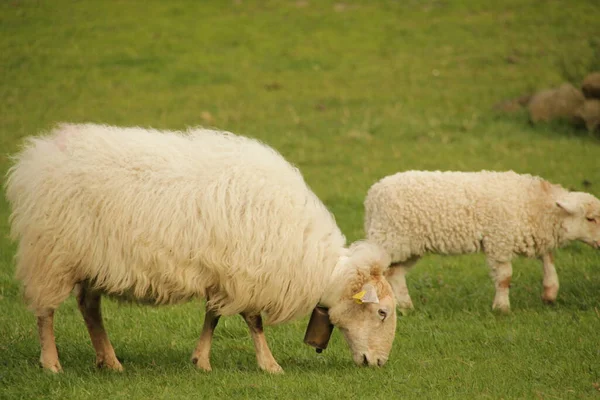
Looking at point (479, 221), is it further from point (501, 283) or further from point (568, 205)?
point (568, 205)

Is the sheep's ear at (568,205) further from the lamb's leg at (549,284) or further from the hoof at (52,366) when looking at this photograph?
the hoof at (52,366)

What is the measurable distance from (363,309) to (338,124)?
1088cm

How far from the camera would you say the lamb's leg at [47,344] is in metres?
6.51

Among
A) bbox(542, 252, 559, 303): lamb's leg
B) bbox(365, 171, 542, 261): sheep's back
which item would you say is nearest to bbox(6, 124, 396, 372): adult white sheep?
bbox(365, 171, 542, 261): sheep's back

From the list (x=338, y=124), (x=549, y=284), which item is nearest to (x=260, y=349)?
(x=549, y=284)

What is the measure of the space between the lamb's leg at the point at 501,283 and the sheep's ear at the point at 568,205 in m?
0.77

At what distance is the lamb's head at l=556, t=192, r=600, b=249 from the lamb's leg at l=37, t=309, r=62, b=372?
4.91 meters

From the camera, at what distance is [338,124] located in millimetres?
17328

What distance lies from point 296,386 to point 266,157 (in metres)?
1.82

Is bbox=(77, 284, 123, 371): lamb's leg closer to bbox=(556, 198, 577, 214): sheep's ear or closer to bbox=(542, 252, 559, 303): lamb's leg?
bbox=(542, 252, 559, 303): lamb's leg

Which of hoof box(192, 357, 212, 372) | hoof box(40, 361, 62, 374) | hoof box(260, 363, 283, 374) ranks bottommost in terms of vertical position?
hoof box(260, 363, 283, 374)

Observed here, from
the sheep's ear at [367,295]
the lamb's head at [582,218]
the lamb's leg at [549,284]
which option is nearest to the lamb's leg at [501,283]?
the lamb's leg at [549,284]

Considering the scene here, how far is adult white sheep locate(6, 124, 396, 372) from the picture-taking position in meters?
6.39

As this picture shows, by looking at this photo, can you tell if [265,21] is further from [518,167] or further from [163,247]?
[163,247]
